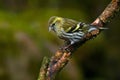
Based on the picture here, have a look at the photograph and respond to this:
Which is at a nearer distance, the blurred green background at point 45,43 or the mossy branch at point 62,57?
the mossy branch at point 62,57

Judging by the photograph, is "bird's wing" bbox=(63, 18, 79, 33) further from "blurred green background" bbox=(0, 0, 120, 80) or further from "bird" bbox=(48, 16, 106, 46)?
"blurred green background" bbox=(0, 0, 120, 80)

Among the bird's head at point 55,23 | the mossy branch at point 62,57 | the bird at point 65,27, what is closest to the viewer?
the mossy branch at point 62,57

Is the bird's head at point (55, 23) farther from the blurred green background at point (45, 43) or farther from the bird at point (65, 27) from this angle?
the blurred green background at point (45, 43)

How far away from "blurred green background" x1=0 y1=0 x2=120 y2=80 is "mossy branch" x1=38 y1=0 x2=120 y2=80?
4.32 m

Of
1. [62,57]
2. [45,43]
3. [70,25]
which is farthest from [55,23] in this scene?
[45,43]

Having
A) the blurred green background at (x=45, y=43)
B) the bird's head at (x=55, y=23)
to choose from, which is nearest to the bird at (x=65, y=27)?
the bird's head at (x=55, y=23)

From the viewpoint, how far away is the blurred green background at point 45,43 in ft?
22.6

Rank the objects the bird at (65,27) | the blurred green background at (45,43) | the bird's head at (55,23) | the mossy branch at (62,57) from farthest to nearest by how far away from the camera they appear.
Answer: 1. the blurred green background at (45,43)
2. the bird's head at (55,23)
3. the bird at (65,27)
4. the mossy branch at (62,57)

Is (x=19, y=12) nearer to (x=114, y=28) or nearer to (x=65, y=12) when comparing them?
(x=65, y=12)

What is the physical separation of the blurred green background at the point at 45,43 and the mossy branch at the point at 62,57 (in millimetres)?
4324

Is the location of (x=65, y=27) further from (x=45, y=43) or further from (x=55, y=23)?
(x=45, y=43)

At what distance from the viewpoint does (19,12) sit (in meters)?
8.41

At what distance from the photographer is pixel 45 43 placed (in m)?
7.16

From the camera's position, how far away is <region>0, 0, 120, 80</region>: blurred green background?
271 inches
